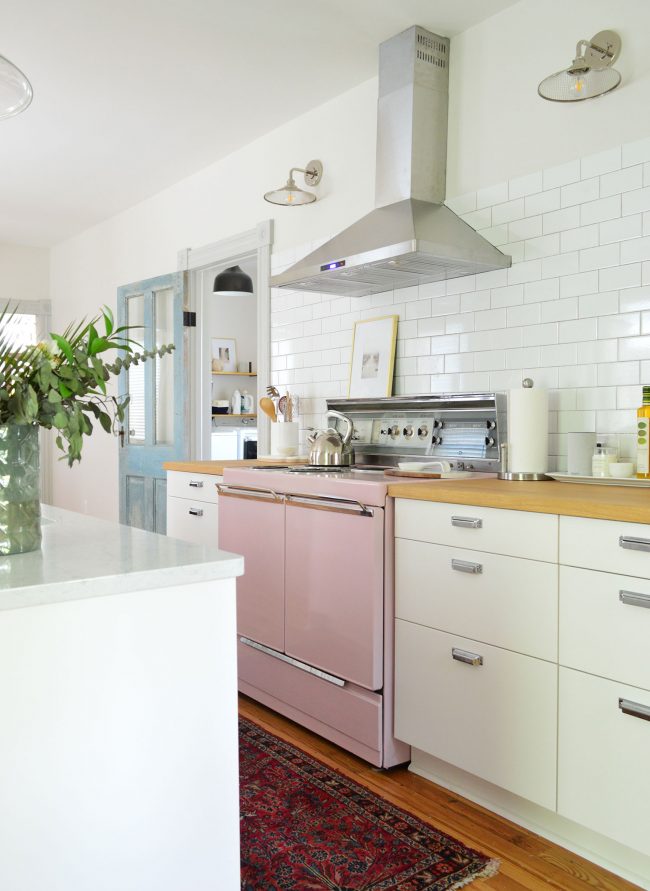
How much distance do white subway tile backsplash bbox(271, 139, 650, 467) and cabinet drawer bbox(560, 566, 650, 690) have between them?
0.84 m

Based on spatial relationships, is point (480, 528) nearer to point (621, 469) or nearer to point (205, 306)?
point (621, 469)

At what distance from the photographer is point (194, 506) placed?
3617 mm

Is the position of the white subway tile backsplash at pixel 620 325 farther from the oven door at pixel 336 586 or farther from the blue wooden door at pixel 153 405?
the blue wooden door at pixel 153 405

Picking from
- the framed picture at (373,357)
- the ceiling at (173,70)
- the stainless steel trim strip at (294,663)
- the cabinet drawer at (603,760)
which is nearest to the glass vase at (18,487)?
the cabinet drawer at (603,760)

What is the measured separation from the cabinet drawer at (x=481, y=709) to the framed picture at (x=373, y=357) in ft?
4.57

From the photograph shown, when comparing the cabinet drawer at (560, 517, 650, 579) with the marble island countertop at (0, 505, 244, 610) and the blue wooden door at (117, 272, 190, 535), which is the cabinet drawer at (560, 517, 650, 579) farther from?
the blue wooden door at (117, 272, 190, 535)

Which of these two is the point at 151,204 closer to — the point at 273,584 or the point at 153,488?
the point at 153,488

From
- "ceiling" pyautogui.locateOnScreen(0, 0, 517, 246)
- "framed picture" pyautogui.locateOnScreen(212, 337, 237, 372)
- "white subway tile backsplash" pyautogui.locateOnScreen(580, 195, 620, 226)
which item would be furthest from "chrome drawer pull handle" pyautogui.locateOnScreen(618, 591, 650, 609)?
"framed picture" pyautogui.locateOnScreen(212, 337, 237, 372)

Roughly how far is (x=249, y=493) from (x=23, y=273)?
529 cm

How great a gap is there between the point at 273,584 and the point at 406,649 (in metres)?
0.69

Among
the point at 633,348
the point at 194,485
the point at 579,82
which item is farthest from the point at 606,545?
the point at 194,485

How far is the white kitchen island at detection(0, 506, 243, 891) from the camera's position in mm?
1140

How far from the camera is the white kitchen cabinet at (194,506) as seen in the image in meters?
3.47

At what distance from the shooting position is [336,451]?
341 centimetres
